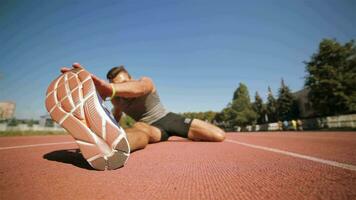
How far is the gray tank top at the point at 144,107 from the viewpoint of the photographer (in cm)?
375

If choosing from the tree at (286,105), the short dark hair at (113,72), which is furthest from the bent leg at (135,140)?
the tree at (286,105)

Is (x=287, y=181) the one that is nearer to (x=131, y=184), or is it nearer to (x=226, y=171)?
(x=226, y=171)

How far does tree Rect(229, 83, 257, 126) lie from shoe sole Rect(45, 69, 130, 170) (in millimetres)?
54089

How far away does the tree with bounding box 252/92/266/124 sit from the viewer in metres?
54.7

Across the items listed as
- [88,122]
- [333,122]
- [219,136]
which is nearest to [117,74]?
[88,122]

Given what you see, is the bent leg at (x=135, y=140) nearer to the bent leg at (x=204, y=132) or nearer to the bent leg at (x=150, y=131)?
the bent leg at (x=150, y=131)

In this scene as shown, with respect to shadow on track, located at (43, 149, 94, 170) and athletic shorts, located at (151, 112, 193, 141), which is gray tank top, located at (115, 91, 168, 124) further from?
shadow on track, located at (43, 149, 94, 170)

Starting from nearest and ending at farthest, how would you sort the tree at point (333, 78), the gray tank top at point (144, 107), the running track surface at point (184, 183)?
the running track surface at point (184, 183)
the gray tank top at point (144, 107)
the tree at point (333, 78)

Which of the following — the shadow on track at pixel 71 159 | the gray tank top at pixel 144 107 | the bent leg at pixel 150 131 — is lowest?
the shadow on track at pixel 71 159

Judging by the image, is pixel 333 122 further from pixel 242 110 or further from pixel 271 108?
pixel 242 110

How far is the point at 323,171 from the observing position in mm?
1426

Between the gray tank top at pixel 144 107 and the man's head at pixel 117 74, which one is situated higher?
the man's head at pixel 117 74

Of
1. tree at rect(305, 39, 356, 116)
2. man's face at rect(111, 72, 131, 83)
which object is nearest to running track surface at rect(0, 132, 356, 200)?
man's face at rect(111, 72, 131, 83)

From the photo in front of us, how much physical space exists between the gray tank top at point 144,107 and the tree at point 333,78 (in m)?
26.6
